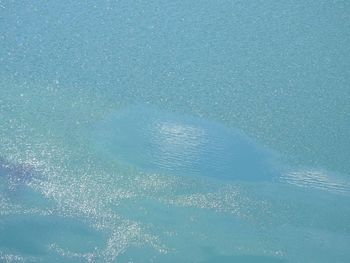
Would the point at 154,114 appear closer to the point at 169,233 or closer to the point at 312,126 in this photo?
the point at 169,233

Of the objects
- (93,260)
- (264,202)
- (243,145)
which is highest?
(243,145)

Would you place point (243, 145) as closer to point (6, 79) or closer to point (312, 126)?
point (312, 126)

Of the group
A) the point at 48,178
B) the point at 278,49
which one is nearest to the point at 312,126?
the point at 278,49

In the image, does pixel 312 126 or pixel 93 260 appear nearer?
pixel 93 260

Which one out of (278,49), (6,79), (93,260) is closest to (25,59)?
(6,79)

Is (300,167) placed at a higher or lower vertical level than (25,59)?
lower

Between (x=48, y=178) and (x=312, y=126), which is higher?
(x=312, y=126)
